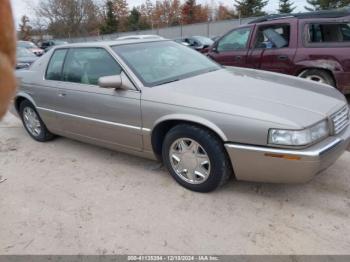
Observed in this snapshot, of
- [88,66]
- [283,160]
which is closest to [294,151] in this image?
[283,160]

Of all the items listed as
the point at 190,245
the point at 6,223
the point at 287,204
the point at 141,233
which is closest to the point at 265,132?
the point at 287,204

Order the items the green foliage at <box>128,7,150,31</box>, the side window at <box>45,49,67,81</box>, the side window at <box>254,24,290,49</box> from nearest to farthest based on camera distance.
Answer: the side window at <box>45,49,67,81</box>
the side window at <box>254,24,290,49</box>
the green foliage at <box>128,7,150,31</box>

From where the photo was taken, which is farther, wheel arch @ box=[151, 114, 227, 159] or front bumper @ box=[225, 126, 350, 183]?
wheel arch @ box=[151, 114, 227, 159]

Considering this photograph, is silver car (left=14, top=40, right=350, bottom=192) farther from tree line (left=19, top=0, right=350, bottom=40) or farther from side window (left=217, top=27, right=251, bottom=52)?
tree line (left=19, top=0, right=350, bottom=40)

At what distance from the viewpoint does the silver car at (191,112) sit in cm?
285

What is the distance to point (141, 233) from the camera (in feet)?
9.42

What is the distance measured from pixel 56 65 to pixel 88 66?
75cm

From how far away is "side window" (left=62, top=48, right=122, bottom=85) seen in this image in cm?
391

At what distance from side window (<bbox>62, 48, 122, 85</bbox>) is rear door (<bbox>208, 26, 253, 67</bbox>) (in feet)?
11.2

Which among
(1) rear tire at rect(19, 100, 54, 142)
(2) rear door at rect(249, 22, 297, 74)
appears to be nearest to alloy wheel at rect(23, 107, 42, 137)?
(1) rear tire at rect(19, 100, 54, 142)

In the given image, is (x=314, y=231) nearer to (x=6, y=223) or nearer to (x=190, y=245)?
(x=190, y=245)

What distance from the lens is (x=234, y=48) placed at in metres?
6.96

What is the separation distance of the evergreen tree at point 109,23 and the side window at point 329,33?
4570cm

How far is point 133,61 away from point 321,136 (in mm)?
2074
